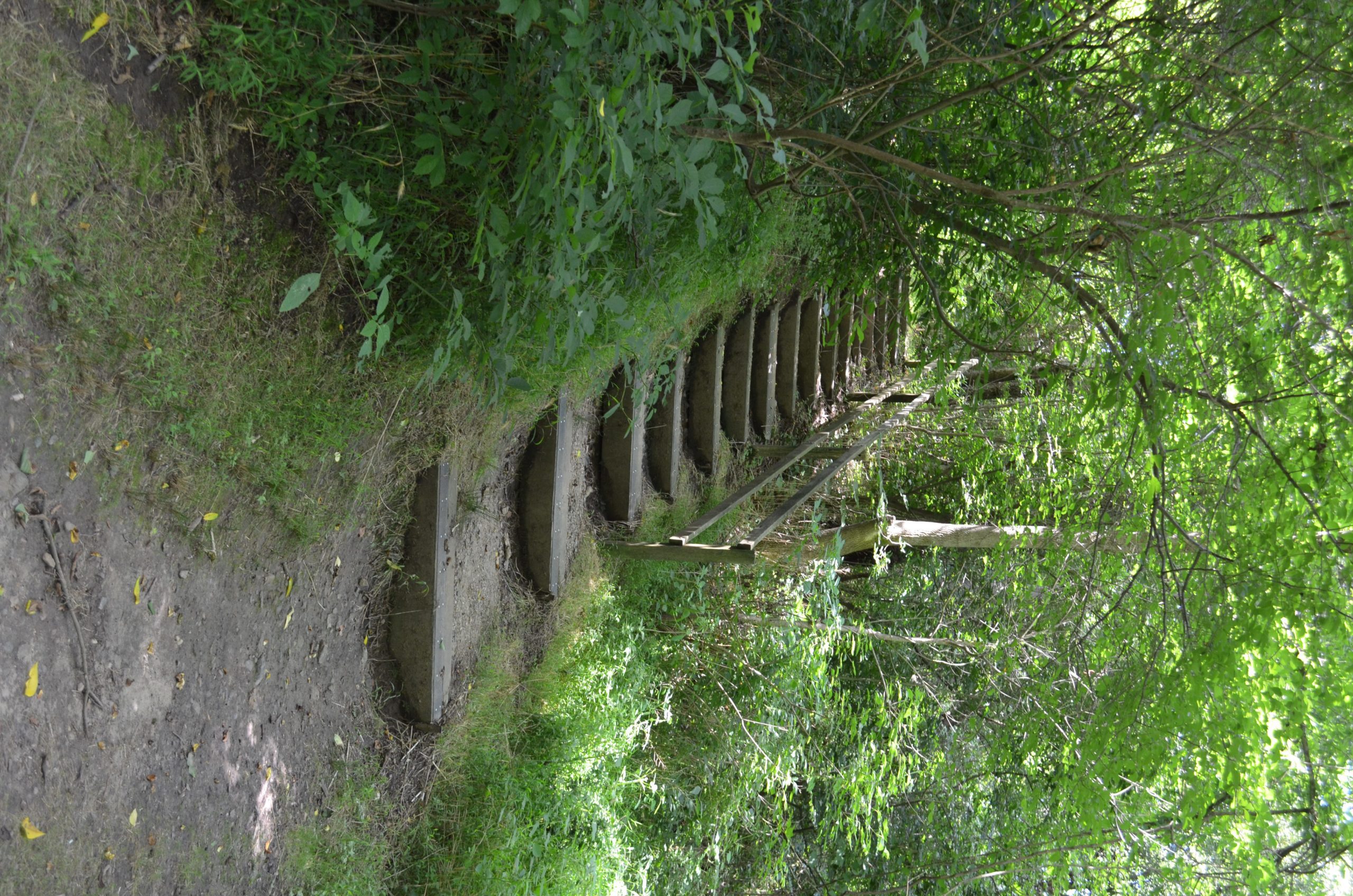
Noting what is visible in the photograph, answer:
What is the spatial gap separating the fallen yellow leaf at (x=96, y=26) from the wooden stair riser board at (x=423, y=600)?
1.85 meters

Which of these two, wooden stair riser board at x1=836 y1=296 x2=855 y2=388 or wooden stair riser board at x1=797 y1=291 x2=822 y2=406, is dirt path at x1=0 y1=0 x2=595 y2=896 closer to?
wooden stair riser board at x1=797 y1=291 x2=822 y2=406

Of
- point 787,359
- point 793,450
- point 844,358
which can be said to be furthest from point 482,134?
point 844,358

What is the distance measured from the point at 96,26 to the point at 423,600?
2.29m

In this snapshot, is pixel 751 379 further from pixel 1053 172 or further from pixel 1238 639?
pixel 1238 639

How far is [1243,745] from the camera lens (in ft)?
10.5

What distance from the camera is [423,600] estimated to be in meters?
3.72

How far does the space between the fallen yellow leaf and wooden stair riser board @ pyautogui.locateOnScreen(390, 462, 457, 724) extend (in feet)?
6.09

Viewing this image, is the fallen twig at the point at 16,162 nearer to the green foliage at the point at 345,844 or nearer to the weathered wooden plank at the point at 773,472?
the green foliage at the point at 345,844

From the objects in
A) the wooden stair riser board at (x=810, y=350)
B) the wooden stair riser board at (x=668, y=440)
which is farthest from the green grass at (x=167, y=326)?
the wooden stair riser board at (x=810, y=350)

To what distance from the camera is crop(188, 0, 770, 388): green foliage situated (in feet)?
7.45

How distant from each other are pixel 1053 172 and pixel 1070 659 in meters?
2.82

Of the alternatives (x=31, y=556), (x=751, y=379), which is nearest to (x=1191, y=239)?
(x=31, y=556)

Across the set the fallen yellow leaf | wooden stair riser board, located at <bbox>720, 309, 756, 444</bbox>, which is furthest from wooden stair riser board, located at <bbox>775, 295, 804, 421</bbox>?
the fallen yellow leaf

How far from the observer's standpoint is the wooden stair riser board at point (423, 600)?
12.1 ft
